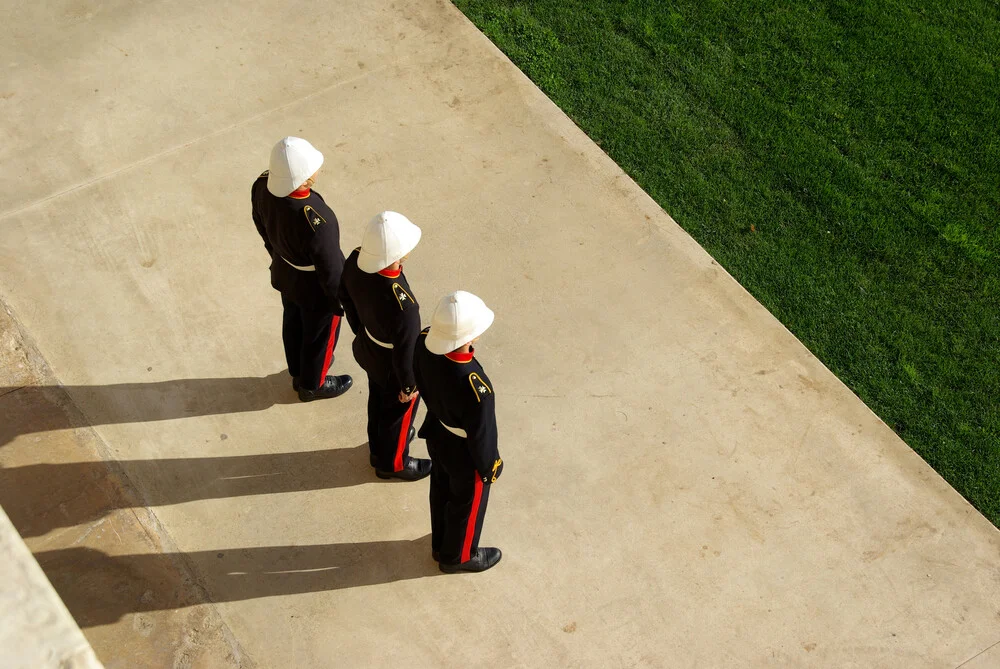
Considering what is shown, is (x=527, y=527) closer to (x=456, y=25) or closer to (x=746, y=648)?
(x=746, y=648)

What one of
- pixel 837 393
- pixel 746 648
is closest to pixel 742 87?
pixel 837 393

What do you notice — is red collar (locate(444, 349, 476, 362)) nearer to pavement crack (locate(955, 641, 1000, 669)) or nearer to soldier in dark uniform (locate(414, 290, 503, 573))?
soldier in dark uniform (locate(414, 290, 503, 573))

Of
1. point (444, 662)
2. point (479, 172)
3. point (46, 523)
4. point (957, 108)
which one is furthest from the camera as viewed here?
point (957, 108)

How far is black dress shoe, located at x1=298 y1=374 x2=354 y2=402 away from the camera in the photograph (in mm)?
5268

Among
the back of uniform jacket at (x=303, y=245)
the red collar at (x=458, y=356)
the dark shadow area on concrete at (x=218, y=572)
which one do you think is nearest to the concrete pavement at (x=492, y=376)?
the dark shadow area on concrete at (x=218, y=572)

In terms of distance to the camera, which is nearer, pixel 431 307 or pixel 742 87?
pixel 431 307

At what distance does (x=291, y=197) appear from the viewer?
456 cm

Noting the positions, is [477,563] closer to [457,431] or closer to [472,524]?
[472,524]

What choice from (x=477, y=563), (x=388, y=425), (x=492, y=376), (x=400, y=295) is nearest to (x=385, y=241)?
(x=400, y=295)

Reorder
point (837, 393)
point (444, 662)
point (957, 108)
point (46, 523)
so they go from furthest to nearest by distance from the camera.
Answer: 1. point (957, 108)
2. point (837, 393)
3. point (46, 523)
4. point (444, 662)

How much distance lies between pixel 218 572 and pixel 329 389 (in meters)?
1.16

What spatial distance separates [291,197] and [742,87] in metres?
4.00

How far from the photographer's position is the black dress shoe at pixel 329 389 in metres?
5.27

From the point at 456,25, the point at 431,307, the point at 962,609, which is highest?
the point at 456,25
